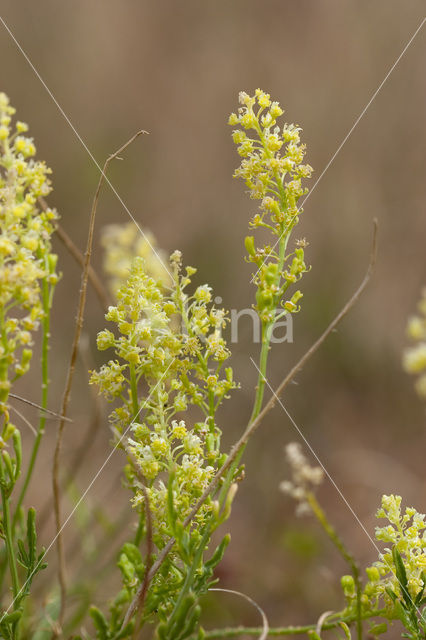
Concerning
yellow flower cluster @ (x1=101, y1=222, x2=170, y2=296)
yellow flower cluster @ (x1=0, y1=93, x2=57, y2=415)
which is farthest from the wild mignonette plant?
yellow flower cluster @ (x1=101, y1=222, x2=170, y2=296)

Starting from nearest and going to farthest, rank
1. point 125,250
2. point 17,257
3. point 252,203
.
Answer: point 17,257 → point 125,250 → point 252,203

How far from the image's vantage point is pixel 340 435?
276 centimetres

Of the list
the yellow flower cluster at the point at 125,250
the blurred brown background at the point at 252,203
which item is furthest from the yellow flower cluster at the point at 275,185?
the blurred brown background at the point at 252,203

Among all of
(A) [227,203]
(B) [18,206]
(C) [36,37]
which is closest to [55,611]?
(B) [18,206]

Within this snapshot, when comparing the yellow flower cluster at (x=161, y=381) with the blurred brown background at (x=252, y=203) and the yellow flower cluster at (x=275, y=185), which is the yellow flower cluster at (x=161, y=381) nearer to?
the yellow flower cluster at (x=275, y=185)

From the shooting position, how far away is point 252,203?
3.05 meters

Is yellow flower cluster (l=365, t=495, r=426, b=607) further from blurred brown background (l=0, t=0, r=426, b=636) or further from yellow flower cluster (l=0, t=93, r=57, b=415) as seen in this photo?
blurred brown background (l=0, t=0, r=426, b=636)

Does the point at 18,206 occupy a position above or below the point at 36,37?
below

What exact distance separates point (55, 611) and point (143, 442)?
19.0 inches

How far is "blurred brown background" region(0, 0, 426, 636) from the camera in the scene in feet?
8.53

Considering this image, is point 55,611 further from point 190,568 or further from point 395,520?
point 395,520

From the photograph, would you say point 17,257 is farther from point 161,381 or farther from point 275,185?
point 275,185

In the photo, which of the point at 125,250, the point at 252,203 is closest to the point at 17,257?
the point at 125,250

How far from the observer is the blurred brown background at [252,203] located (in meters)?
2.60
